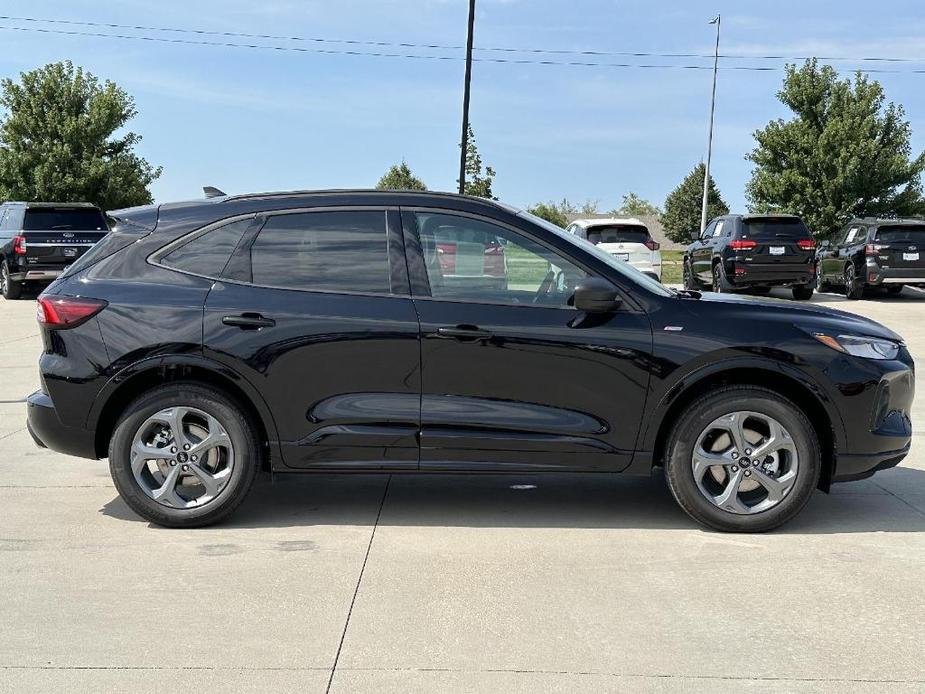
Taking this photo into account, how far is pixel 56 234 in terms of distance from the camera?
2102 centimetres

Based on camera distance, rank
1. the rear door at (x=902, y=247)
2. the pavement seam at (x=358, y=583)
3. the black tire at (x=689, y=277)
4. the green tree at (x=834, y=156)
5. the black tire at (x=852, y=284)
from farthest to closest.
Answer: the green tree at (x=834, y=156), the black tire at (x=689, y=277), the black tire at (x=852, y=284), the rear door at (x=902, y=247), the pavement seam at (x=358, y=583)

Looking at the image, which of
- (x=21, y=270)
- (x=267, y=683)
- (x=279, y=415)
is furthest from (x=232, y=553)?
(x=21, y=270)

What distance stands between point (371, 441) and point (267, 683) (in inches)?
72.4

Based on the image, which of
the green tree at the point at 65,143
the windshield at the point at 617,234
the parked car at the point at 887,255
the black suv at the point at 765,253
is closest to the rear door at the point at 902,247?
the parked car at the point at 887,255

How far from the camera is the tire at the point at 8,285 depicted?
2172cm

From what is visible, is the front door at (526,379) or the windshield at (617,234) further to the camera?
the windshield at (617,234)

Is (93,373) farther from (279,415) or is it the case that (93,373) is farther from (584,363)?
(584,363)

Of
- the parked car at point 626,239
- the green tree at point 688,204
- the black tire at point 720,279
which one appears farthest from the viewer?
the green tree at point 688,204

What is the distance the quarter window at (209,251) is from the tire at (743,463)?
2.45 m

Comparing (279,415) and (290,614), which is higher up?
(279,415)

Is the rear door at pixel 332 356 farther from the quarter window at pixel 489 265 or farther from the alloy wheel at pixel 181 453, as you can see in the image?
the alloy wheel at pixel 181 453

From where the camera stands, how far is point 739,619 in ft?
13.5

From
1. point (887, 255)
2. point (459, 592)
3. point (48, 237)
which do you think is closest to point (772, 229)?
point (887, 255)

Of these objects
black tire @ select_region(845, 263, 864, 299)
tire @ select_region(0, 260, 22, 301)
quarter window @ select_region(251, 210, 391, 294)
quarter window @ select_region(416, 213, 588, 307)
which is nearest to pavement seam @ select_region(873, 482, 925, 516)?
quarter window @ select_region(416, 213, 588, 307)
